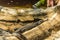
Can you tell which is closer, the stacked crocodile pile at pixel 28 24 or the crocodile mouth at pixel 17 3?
the stacked crocodile pile at pixel 28 24

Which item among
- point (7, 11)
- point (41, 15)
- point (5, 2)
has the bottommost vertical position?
point (41, 15)

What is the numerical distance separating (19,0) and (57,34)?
4013mm

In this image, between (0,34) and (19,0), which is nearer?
(0,34)

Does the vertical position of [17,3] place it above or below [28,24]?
above

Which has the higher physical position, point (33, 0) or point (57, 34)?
point (33, 0)

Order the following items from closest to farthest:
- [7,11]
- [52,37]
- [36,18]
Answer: [52,37], [36,18], [7,11]

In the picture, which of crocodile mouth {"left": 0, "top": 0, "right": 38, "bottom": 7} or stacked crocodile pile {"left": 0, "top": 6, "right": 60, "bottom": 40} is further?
crocodile mouth {"left": 0, "top": 0, "right": 38, "bottom": 7}

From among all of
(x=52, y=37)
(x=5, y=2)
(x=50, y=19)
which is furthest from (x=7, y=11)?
(x=5, y=2)

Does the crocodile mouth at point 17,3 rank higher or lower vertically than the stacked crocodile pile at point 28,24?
higher

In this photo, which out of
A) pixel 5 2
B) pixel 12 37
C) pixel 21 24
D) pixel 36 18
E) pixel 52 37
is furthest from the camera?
pixel 5 2

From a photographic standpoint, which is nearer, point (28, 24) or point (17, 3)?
point (28, 24)

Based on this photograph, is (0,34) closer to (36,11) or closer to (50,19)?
(50,19)

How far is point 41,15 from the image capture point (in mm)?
4367

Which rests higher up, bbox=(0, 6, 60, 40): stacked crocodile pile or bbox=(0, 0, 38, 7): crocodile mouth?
bbox=(0, 0, 38, 7): crocodile mouth
